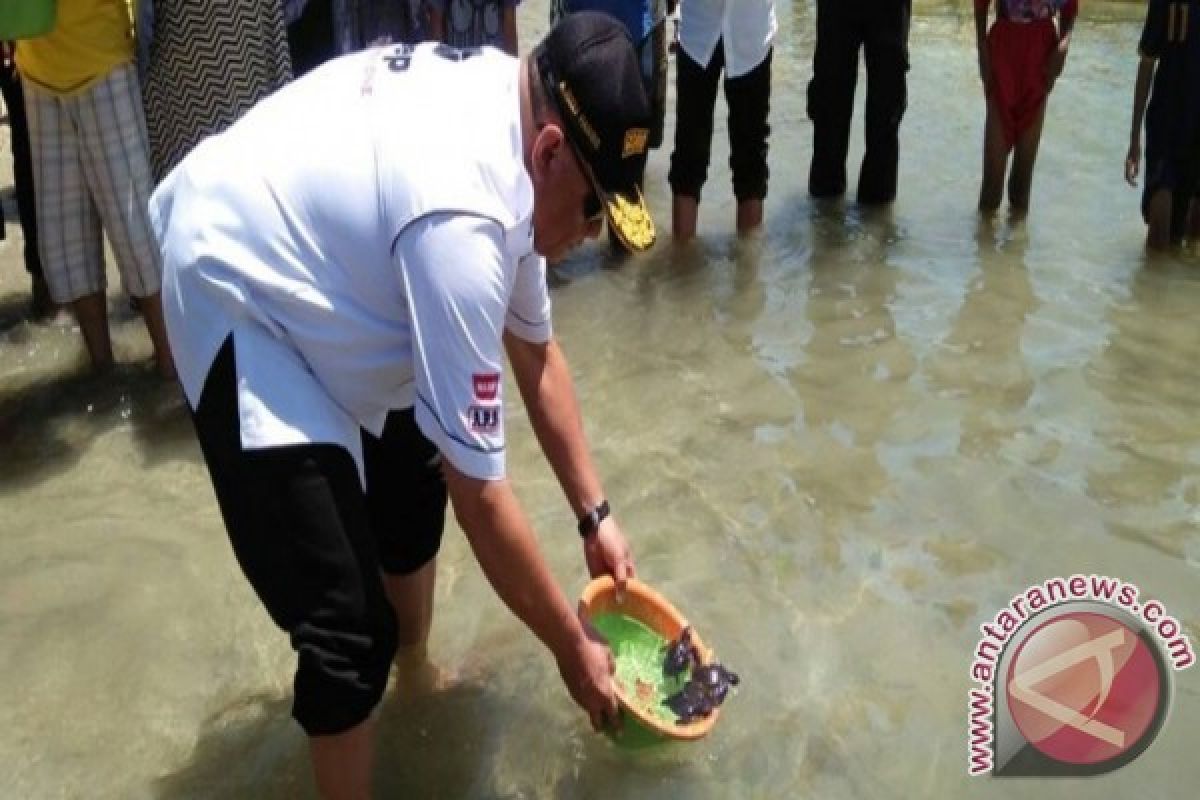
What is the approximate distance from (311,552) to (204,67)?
2257 mm

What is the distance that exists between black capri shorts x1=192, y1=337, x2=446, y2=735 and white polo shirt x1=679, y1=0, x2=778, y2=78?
3.62 meters

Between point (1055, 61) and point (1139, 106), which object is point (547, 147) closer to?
point (1139, 106)

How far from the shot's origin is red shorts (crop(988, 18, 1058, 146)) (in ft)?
17.9

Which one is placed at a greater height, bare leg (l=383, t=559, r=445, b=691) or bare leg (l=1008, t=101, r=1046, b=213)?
bare leg (l=1008, t=101, r=1046, b=213)

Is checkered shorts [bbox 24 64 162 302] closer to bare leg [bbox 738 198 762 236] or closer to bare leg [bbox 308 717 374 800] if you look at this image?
bare leg [bbox 308 717 374 800]

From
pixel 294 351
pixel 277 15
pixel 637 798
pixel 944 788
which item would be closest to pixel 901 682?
pixel 944 788

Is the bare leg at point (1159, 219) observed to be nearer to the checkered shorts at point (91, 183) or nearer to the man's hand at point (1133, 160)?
the man's hand at point (1133, 160)

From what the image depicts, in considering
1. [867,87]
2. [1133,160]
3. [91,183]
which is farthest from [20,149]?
[1133,160]

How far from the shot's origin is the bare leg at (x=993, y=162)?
222 inches

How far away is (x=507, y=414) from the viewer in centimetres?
393

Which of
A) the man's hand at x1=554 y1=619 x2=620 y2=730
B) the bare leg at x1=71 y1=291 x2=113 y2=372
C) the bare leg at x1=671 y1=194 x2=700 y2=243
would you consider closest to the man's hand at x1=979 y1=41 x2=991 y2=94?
the bare leg at x1=671 y1=194 x2=700 y2=243

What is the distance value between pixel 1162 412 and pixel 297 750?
289 centimetres

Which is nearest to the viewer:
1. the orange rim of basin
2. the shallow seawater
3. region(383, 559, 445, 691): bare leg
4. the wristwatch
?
the orange rim of basin

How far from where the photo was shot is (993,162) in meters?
5.71
